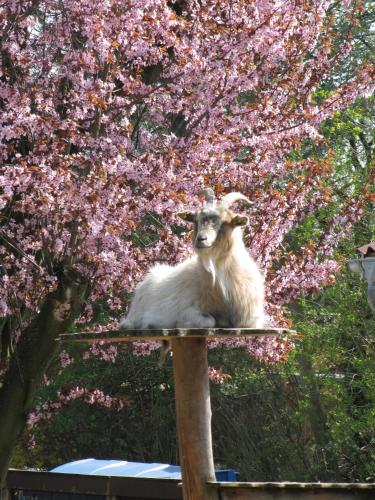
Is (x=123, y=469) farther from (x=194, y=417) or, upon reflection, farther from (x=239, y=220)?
(x=239, y=220)

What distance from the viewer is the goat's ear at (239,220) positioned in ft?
16.0

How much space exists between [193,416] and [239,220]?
123 cm

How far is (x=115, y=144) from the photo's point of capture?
7703 millimetres

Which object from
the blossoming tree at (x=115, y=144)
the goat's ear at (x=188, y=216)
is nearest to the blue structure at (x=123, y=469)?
the blossoming tree at (x=115, y=144)

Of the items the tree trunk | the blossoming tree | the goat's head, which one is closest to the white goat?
the goat's head

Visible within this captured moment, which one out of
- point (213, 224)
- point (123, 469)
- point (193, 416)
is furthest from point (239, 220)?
point (123, 469)

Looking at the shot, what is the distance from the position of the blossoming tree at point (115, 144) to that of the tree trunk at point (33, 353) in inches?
0.4

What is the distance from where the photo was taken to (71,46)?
7789 mm

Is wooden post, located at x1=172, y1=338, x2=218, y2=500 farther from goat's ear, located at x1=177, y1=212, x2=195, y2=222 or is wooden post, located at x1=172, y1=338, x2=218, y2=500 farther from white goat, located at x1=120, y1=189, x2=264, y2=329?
goat's ear, located at x1=177, y1=212, x2=195, y2=222

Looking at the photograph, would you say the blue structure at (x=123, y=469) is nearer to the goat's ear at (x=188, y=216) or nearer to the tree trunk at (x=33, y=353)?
the tree trunk at (x=33, y=353)

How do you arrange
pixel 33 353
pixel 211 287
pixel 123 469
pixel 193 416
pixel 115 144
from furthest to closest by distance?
pixel 123 469 → pixel 33 353 → pixel 115 144 → pixel 193 416 → pixel 211 287

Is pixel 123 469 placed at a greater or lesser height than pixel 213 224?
lesser

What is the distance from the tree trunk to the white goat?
260 centimetres

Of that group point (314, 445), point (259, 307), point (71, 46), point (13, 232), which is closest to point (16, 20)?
point (71, 46)
